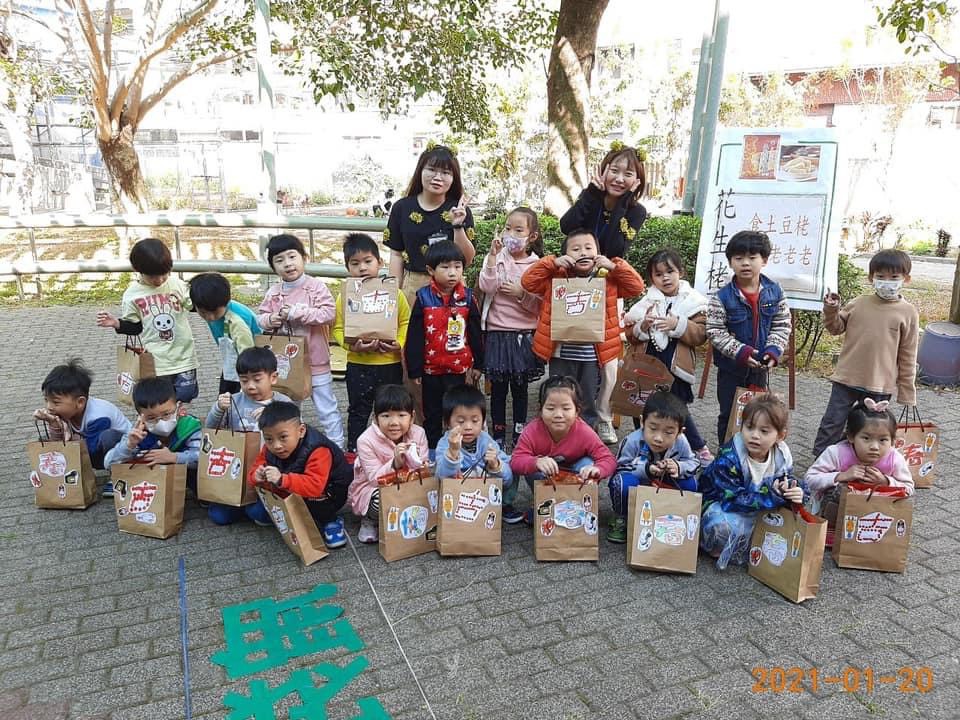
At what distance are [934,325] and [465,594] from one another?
18.5ft

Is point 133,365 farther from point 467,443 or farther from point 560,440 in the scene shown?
point 560,440

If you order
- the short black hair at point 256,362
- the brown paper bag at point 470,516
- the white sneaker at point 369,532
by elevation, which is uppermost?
the short black hair at point 256,362

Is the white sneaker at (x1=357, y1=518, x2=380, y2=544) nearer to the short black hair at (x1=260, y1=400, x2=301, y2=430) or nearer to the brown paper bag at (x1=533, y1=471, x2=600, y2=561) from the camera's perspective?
the short black hair at (x1=260, y1=400, x2=301, y2=430)

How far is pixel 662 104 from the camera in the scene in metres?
20.7

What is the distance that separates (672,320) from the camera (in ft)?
14.2

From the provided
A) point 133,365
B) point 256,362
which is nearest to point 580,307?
point 256,362

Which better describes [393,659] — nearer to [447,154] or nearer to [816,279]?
[447,154]

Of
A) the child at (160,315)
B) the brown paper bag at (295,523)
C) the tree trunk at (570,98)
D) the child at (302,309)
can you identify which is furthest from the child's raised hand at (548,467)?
the tree trunk at (570,98)

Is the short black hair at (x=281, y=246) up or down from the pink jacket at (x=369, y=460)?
up

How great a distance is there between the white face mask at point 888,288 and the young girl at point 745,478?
1226mm

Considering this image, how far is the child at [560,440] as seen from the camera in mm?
3584

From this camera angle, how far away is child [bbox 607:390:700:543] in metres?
3.49

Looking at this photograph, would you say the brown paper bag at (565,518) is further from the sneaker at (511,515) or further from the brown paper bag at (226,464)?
the brown paper bag at (226,464)

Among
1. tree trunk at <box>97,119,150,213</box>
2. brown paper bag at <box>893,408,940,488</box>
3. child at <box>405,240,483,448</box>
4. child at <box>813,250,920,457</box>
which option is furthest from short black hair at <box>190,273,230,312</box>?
tree trunk at <box>97,119,150,213</box>
